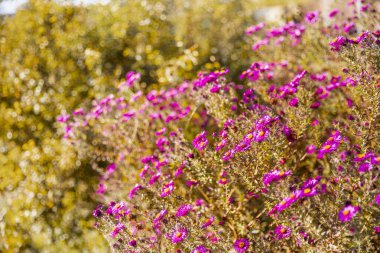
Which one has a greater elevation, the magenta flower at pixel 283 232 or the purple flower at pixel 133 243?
the magenta flower at pixel 283 232

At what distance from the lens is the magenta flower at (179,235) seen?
6.31 ft

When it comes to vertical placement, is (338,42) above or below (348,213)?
above

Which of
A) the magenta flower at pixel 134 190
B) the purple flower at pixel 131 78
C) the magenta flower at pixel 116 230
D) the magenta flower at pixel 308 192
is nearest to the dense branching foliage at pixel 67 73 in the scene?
the purple flower at pixel 131 78

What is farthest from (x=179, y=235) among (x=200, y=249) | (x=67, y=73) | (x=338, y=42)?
(x=67, y=73)

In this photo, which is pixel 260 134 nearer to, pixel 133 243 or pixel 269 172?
pixel 269 172

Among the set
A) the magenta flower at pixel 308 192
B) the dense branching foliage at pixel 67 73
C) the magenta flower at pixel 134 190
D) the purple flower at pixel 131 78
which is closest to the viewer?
the magenta flower at pixel 308 192

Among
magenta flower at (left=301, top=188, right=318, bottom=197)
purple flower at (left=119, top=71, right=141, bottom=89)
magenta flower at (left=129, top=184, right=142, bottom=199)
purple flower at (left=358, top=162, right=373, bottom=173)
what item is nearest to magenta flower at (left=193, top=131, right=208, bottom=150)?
magenta flower at (left=129, top=184, right=142, bottom=199)

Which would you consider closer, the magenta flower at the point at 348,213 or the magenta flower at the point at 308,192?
the magenta flower at the point at 348,213

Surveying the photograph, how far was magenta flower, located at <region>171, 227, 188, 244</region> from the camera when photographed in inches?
75.7

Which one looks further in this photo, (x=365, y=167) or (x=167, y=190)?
(x=167, y=190)

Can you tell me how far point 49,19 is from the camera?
588 cm

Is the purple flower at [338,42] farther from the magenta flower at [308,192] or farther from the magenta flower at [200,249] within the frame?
the magenta flower at [200,249]

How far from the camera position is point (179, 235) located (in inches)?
76.2

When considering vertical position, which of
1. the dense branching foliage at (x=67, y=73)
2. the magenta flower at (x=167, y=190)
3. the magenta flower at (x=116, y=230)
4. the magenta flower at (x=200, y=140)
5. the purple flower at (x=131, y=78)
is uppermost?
the magenta flower at (x=200, y=140)
